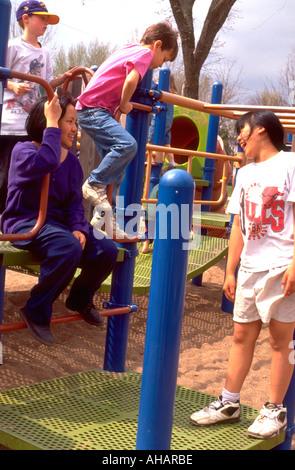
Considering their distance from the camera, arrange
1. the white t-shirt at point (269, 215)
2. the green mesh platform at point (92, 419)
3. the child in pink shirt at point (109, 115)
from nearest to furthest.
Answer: the green mesh platform at point (92, 419) < the white t-shirt at point (269, 215) < the child in pink shirt at point (109, 115)

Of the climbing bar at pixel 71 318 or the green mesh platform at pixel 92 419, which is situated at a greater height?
the climbing bar at pixel 71 318

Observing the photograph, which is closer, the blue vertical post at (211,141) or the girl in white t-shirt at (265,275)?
the girl in white t-shirt at (265,275)

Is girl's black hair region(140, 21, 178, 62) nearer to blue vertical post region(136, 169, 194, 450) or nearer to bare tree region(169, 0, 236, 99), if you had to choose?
blue vertical post region(136, 169, 194, 450)

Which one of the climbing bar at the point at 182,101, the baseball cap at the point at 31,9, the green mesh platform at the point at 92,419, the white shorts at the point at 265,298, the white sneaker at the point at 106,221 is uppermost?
the baseball cap at the point at 31,9

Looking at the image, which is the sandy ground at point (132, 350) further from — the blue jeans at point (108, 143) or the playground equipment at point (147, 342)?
the blue jeans at point (108, 143)

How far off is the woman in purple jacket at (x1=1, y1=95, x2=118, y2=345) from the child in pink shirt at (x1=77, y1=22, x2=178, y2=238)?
464 millimetres

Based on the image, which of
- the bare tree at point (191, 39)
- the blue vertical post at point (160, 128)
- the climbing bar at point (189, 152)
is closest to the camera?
the climbing bar at point (189, 152)

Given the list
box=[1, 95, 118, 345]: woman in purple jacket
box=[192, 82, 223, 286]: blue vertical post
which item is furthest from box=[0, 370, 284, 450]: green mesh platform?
box=[192, 82, 223, 286]: blue vertical post

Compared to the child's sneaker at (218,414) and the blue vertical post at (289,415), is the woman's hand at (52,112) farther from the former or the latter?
the blue vertical post at (289,415)

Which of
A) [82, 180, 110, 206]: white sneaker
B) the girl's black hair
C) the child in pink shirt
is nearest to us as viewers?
the child in pink shirt

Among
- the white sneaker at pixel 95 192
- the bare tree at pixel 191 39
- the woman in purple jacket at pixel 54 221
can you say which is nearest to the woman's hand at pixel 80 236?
the woman in purple jacket at pixel 54 221

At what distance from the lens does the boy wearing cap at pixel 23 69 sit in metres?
3.74

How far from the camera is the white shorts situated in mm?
2473

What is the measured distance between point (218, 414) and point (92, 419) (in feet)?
1.73
